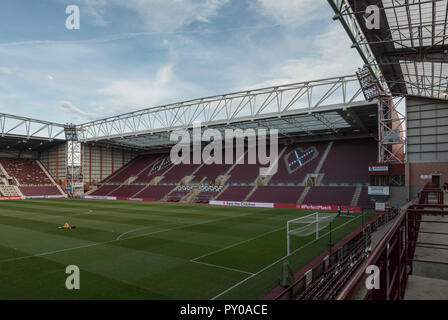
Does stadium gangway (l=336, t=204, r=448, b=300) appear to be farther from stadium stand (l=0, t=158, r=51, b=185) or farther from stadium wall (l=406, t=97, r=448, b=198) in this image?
stadium stand (l=0, t=158, r=51, b=185)

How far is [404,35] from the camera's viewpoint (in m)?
20.4

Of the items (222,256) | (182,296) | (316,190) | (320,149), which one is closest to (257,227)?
(222,256)

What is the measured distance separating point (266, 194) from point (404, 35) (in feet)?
97.2

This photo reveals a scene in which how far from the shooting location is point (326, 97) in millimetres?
33656

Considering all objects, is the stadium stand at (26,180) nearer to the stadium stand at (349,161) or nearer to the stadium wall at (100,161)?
the stadium wall at (100,161)

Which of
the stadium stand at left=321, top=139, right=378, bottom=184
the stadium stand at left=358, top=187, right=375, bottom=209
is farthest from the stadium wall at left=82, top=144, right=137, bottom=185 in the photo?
the stadium stand at left=358, top=187, right=375, bottom=209

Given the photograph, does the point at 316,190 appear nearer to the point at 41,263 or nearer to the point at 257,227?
the point at 257,227

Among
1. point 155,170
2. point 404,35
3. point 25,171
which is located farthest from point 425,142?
point 25,171

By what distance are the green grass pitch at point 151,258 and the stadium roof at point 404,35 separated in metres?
13.8

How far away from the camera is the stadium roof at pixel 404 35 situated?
16638mm

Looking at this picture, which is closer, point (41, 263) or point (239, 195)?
point (41, 263)

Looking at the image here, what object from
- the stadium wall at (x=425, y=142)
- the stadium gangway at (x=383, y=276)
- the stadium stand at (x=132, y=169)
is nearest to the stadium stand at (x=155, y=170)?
the stadium stand at (x=132, y=169)
